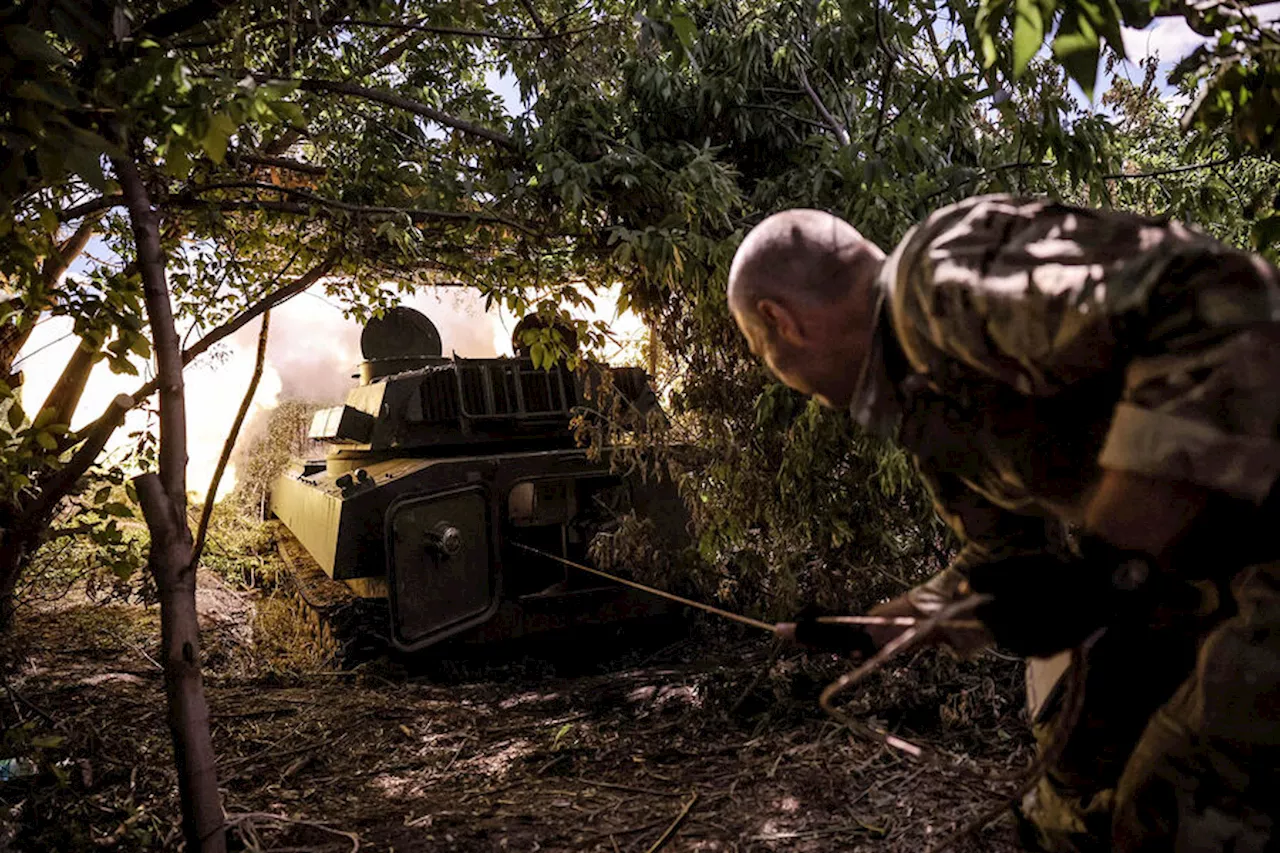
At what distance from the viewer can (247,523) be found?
44.6 feet

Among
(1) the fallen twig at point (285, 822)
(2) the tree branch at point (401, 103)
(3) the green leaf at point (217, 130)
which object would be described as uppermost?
(2) the tree branch at point (401, 103)

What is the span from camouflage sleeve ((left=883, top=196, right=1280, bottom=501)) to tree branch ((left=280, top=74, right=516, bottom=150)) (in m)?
2.33

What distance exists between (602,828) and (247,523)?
470 inches

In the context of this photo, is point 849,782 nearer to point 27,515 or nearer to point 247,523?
point 27,515

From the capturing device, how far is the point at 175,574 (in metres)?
2.91

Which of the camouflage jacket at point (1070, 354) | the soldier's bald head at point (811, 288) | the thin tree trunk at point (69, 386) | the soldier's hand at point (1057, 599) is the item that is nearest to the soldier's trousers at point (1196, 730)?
the soldier's hand at point (1057, 599)

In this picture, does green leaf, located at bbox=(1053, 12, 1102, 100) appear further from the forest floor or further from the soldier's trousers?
the forest floor

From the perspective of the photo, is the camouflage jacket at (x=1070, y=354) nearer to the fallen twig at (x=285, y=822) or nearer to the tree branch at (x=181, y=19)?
the tree branch at (x=181, y=19)

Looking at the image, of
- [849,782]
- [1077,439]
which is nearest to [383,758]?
[849,782]

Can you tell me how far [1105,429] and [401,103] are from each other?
11.0ft

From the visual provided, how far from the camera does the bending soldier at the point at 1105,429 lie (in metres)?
1.21

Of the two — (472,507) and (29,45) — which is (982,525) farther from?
(472,507)

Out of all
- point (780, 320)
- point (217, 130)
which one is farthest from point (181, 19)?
point (780, 320)

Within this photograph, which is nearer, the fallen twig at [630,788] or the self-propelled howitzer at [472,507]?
the fallen twig at [630,788]
